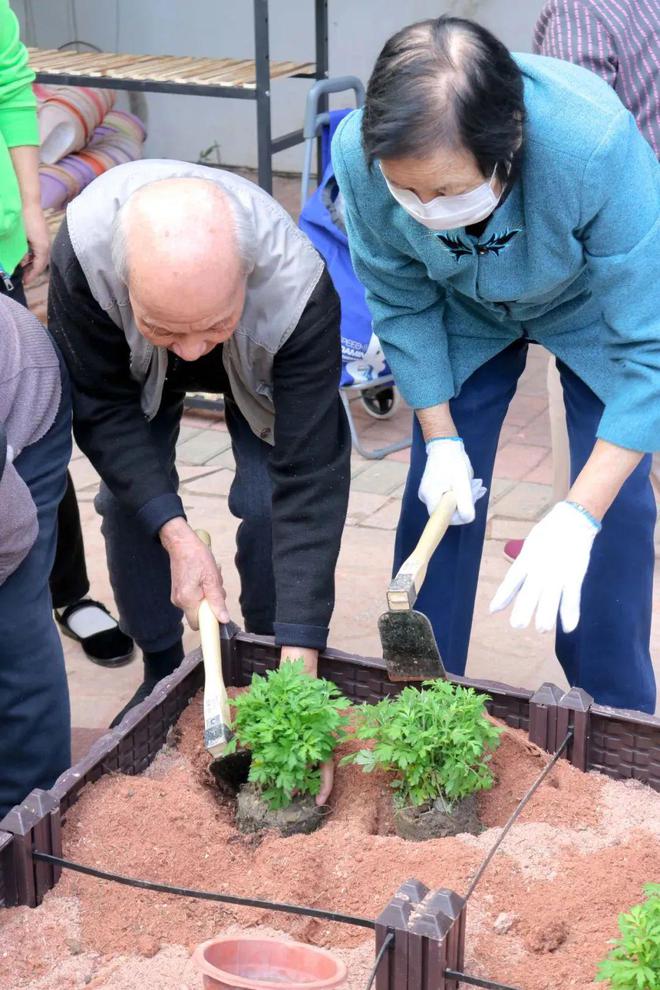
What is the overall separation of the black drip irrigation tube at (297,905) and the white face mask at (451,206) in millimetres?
897

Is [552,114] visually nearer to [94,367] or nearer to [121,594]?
[94,367]

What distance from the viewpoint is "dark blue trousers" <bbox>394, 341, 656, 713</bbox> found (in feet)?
7.87

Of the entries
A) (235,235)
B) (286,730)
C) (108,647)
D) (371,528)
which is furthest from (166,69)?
(286,730)

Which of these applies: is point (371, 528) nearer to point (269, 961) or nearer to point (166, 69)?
point (166, 69)

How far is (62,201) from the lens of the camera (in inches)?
231

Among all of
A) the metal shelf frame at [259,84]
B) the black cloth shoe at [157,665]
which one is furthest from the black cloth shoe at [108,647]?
the metal shelf frame at [259,84]

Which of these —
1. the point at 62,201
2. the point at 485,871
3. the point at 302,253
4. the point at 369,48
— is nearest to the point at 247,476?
the point at 302,253

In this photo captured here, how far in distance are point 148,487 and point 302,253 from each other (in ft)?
1.73

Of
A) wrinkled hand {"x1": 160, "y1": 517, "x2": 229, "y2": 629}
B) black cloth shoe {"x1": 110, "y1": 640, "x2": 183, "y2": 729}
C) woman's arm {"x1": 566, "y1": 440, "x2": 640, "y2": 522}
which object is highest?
woman's arm {"x1": 566, "y1": 440, "x2": 640, "y2": 522}

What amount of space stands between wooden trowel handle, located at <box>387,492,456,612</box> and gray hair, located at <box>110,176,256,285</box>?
56cm

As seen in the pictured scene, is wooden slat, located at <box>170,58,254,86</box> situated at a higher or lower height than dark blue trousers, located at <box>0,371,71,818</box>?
higher

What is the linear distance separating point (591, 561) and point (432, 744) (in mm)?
676

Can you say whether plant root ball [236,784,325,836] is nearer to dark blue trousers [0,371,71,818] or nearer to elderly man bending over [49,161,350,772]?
elderly man bending over [49,161,350,772]

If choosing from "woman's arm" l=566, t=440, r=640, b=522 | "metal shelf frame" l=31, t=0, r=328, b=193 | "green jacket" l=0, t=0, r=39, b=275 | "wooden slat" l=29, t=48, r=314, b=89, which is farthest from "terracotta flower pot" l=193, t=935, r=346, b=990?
"wooden slat" l=29, t=48, r=314, b=89
